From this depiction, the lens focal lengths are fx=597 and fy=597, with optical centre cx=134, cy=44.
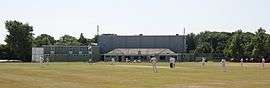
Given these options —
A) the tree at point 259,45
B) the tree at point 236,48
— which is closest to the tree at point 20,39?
the tree at point 236,48

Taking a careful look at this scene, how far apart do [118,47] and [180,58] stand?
77.2 ft

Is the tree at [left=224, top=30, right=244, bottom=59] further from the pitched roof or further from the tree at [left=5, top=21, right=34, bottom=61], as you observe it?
the tree at [left=5, top=21, right=34, bottom=61]

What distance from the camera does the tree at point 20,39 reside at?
167m

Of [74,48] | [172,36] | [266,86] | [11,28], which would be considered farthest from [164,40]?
[266,86]

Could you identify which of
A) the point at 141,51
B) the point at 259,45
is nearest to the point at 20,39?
the point at 141,51

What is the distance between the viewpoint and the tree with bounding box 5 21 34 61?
167 m

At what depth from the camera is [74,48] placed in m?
182

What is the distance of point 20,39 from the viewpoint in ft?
554

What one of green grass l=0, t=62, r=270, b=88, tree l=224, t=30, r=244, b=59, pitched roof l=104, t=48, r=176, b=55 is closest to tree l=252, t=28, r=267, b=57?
tree l=224, t=30, r=244, b=59

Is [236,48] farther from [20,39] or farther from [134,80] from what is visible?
[134,80]

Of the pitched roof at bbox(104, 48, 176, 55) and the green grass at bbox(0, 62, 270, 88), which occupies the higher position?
the pitched roof at bbox(104, 48, 176, 55)

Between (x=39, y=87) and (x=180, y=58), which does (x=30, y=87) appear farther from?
(x=180, y=58)

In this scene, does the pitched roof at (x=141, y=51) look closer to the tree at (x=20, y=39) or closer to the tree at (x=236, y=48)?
the tree at (x=236, y=48)

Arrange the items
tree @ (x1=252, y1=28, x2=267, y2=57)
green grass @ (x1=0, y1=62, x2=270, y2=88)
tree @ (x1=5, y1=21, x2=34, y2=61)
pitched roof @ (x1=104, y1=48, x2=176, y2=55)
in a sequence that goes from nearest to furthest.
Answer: green grass @ (x1=0, y1=62, x2=270, y2=88)
tree @ (x1=252, y1=28, x2=267, y2=57)
tree @ (x1=5, y1=21, x2=34, y2=61)
pitched roof @ (x1=104, y1=48, x2=176, y2=55)
